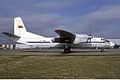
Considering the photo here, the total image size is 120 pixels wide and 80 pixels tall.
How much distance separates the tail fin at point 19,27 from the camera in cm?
5345

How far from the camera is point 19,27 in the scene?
177 feet

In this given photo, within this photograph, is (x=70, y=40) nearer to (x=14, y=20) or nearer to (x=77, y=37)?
(x=77, y=37)

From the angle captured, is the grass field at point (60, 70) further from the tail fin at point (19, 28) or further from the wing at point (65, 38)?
the tail fin at point (19, 28)

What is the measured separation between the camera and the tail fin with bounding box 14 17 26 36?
5345 centimetres

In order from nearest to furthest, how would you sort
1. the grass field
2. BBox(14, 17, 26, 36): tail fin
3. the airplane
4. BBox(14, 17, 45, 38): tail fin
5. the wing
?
the grass field, the wing, the airplane, BBox(14, 17, 45, 38): tail fin, BBox(14, 17, 26, 36): tail fin

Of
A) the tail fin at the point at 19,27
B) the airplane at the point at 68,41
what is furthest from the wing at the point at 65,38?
the tail fin at the point at 19,27

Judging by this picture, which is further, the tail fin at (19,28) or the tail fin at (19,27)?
the tail fin at (19,27)

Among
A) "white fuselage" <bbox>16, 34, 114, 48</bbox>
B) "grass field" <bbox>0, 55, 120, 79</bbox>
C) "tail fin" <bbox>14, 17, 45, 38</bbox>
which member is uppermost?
"tail fin" <bbox>14, 17, 45, 38</bbox>

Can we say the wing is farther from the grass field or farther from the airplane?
the grass field

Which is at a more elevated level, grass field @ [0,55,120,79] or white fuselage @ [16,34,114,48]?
white fuselage @ [16,34,114,48]

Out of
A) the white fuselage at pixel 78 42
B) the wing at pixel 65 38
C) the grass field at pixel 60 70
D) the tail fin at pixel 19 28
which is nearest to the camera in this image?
the grass field at pixel 60 70

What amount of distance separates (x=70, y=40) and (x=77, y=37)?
1380mm

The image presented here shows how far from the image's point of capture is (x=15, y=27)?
5406cm

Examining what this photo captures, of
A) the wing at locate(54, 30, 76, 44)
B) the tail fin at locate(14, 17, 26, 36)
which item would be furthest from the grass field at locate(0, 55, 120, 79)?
the tail fin at locate(14, 17, 26, 36)
